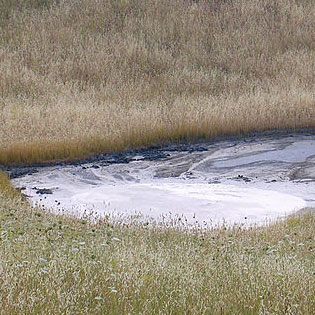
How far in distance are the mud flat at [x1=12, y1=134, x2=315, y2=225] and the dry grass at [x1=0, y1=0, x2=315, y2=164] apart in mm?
819

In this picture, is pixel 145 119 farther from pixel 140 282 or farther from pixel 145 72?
pixel 140 282

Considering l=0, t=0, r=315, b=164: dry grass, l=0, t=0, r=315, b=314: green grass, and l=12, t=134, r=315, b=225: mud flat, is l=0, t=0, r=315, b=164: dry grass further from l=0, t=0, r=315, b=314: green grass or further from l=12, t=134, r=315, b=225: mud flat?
l=12, t=134, r=315, b=225: mud flat

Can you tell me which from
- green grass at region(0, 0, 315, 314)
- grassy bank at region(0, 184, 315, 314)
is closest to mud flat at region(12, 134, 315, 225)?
green grass at region(0, 0, 315, 314)

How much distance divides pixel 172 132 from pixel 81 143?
2.81 metres

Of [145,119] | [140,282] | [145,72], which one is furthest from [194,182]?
[145,72]

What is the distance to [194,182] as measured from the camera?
578 inches

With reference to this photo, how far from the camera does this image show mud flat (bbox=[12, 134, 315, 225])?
1207 centimetres

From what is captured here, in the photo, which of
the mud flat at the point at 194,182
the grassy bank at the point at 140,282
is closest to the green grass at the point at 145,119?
the grassy bank at the point at 140,282

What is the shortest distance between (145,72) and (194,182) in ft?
37.6

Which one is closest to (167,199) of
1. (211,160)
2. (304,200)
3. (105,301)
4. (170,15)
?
(304,200)

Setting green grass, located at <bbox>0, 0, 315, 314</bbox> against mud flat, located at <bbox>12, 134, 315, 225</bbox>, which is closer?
green grass, located at <bbox>0, 0, 315, 314</bbox>

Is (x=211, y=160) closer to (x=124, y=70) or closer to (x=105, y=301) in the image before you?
(x=124, y=70)

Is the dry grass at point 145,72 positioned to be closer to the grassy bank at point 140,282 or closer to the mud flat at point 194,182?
the mud flat at point 194,182

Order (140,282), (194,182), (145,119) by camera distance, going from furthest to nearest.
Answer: (145,119)
(194,182)
(140,282)
